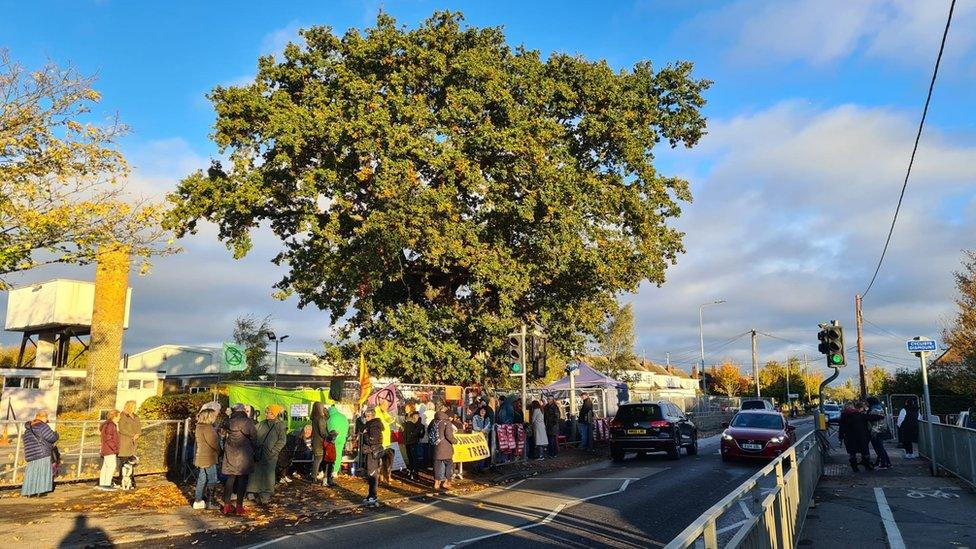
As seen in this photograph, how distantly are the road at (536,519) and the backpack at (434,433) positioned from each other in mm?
1421

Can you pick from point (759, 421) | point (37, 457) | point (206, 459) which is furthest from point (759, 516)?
point (759, 421)

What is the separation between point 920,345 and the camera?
51.2 ft

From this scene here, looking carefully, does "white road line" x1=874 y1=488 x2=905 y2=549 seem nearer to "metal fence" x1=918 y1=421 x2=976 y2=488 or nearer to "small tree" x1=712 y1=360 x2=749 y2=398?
"metal fence" x1=918 y1=421 x2=976 y2=488

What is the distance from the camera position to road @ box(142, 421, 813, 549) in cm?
900

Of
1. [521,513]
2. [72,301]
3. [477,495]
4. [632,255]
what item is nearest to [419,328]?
[632,255]

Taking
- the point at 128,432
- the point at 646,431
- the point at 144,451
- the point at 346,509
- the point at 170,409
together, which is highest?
the point at 170,409

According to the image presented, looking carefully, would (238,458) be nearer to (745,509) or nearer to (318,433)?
(318,433)

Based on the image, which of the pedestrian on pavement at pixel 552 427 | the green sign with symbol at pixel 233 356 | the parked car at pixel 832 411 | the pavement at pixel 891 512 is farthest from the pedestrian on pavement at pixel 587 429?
the parked car at pixel 832 411

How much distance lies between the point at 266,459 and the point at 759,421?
530 inches

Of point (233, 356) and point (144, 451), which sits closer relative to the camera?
point (144, 451)

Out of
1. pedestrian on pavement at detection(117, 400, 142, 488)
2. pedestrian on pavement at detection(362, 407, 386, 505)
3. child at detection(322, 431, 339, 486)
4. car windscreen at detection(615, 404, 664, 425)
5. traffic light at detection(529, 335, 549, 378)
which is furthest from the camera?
car windscreen at detection(615, 404, 664, 425)

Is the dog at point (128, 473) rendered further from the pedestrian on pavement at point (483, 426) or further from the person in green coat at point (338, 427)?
the pedestrian on pavement at point (483, 426)

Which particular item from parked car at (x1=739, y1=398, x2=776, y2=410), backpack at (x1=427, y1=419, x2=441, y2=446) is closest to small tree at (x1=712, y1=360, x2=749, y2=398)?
parked car at (x1=739, y1=398, x2=776, y2=410)

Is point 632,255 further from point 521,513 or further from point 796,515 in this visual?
point 796,515
